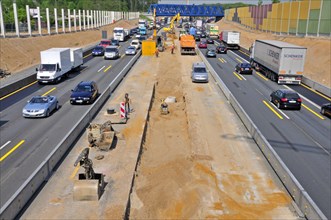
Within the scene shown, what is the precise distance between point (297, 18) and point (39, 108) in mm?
61536

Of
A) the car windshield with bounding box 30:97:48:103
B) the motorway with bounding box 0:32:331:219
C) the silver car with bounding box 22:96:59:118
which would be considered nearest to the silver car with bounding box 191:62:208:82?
the motorway with bounding box 0:32:331:219

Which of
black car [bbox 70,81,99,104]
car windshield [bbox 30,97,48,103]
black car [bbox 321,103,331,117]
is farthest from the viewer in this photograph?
black car [bbox 70,81,99,104]

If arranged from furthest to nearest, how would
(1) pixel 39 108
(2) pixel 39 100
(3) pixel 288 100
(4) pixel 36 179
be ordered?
(3) pixel 288 100 → (2) pixel 39 100 → (1) pixel 39 108 → (4) pixel 36 179

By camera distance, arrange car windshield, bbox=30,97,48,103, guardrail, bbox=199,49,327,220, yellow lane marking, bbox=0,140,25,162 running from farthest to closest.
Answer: car windshield, bbox=30,97,48,103, yellow lane marking, bbox=0,140,25,162, guardrail, bbox=199,49,327,220

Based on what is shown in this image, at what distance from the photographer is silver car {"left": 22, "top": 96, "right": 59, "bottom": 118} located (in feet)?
83.6

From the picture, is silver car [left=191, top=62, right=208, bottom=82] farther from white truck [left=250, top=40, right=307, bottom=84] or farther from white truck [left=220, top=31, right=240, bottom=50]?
white truck [left=220, top=31, right=240, bottom=50]

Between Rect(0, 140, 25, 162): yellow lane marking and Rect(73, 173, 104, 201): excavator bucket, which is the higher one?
Rect(73, 173, 104, 201): excavator bucket

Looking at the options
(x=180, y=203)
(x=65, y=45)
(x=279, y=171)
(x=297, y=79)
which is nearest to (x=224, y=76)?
(x=297, y=79)

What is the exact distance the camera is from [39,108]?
2567cm

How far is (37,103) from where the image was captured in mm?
26406

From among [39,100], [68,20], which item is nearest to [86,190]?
[39,100]

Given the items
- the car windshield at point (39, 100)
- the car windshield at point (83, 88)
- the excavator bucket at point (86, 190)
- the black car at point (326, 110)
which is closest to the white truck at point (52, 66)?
the car windshield at point (83, 88)

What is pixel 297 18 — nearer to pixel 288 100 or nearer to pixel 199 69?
pixel 199 69

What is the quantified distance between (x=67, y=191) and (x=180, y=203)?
195 inches
